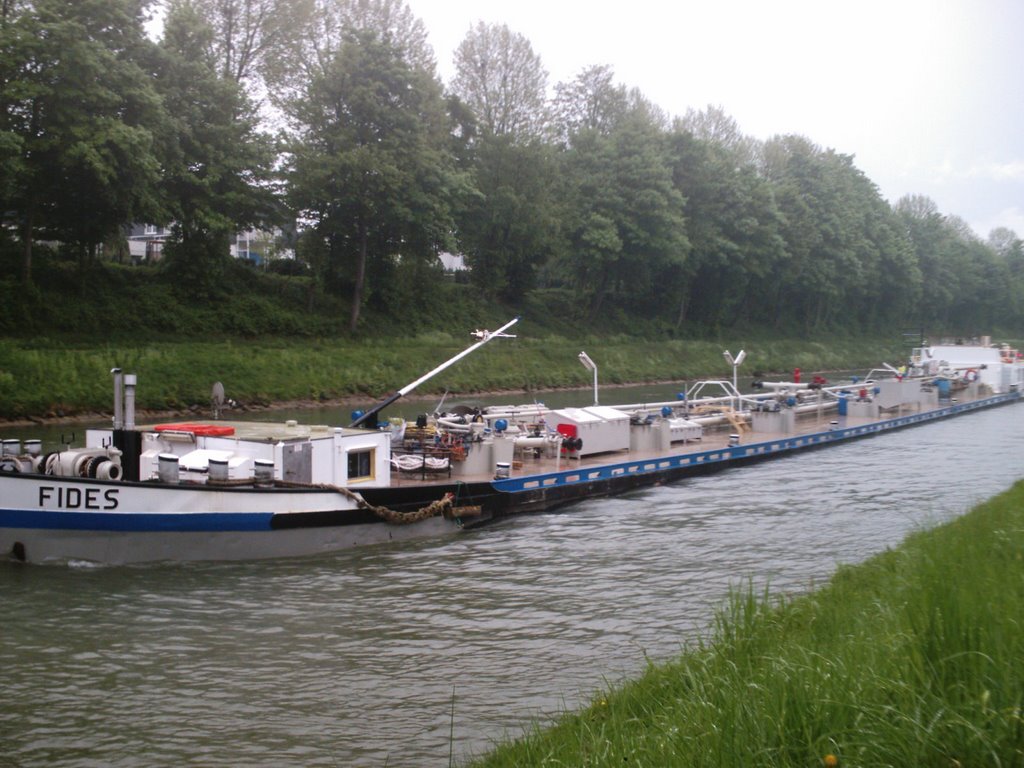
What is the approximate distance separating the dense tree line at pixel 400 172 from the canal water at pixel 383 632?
84.5ft

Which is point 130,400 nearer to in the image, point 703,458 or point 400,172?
point 703,458

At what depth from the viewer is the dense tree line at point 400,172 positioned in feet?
128

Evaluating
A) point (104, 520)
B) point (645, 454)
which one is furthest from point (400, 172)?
point (104, 520)

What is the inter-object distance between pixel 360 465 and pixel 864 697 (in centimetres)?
1464

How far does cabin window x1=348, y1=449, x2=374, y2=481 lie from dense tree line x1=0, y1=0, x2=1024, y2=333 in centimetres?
2298

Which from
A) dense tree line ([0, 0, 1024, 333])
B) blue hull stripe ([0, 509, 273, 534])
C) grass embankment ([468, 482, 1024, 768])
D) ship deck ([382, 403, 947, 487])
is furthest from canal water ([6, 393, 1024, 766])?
dense tree line ([0, 0, 1024, 333])

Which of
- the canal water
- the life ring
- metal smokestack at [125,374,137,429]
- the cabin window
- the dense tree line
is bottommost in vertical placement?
the canal water

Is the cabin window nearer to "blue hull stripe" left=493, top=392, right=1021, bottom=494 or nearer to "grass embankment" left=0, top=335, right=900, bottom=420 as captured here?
"blue hull stripe" left=493, top=392, right=1021, bottom=494

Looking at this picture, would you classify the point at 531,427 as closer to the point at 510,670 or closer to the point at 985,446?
the point at 510,670

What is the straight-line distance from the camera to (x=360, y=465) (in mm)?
19719

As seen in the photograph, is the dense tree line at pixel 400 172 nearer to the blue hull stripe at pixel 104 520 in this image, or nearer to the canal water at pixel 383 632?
the blue hull stripe at pixel 104 520

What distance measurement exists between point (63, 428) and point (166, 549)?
1923cm

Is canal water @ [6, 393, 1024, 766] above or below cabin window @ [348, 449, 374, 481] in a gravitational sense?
below

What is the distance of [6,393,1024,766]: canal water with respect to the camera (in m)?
10.3
